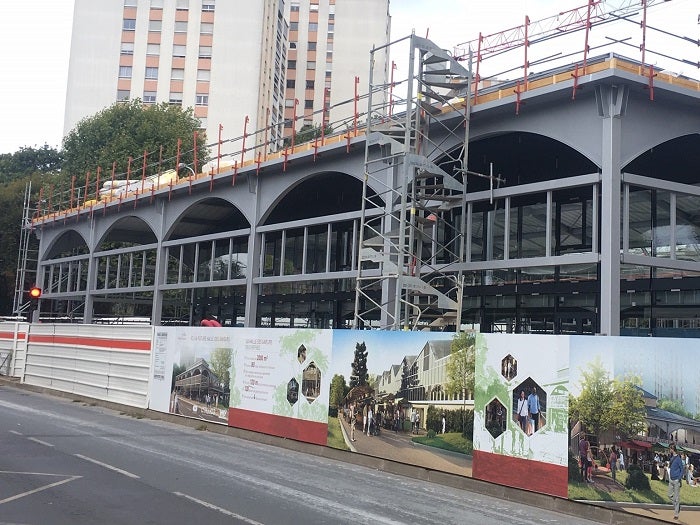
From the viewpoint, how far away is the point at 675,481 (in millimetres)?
8930

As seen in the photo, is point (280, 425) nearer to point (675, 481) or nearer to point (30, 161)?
point (675, 481)

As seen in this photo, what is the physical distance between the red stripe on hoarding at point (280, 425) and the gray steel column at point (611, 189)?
19.9 feet

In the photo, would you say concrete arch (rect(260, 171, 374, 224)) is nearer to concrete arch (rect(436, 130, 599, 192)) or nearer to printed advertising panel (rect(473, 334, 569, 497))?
concrete arch (rect(436, 130, 599, 192))

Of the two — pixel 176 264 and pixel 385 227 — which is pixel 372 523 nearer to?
pixel 385 227

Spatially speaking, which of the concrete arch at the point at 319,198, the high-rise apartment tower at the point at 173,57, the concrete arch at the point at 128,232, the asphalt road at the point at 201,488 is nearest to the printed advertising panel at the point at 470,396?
the asphalt road at the point at 201,488

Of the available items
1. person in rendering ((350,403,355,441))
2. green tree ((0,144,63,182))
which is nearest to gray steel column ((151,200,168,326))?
person in rendering ((350,403,355,441))

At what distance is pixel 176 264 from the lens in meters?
39.7

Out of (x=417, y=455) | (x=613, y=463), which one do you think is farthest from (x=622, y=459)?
(x=417, y=455)

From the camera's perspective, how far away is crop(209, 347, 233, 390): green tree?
17953 mm

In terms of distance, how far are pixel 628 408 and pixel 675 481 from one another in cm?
106

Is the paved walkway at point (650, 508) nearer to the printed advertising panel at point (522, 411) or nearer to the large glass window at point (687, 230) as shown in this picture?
the printed advertising panel at point (522, 411)

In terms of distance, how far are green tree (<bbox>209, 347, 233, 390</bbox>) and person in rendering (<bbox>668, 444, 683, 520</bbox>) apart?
11.2 meters

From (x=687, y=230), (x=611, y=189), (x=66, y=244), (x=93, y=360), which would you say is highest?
(x=66, y=244)

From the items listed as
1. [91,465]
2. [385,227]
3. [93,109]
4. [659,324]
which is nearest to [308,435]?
[91,465]
